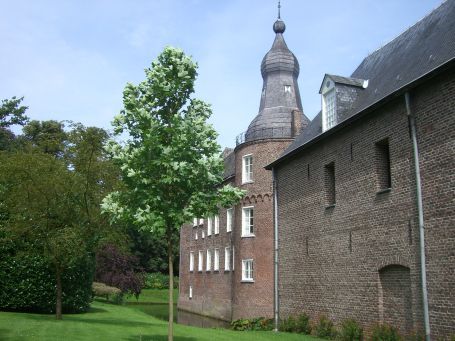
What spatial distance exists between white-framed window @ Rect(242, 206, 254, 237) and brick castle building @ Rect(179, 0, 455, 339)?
4.04 meters

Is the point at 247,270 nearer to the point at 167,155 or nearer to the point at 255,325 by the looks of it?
the point at 255,325

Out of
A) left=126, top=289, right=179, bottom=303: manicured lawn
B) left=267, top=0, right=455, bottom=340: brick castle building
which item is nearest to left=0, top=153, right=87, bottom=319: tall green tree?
left=267, top=0, right=455, bottom=340: brick castle building

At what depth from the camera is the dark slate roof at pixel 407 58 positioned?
552 inches

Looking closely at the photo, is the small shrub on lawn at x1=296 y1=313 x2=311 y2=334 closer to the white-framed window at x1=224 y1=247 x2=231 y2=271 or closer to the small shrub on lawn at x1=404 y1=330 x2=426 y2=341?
the small shrub on lawn at x1=404 y1=330 x2=426 y2=341

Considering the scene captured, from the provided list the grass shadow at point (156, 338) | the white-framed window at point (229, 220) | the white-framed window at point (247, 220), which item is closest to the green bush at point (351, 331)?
the grass shadow at point (156, 338)

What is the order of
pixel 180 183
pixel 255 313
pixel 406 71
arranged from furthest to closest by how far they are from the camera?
pixel 255 313 → pixel 406 71 → pixel 180 183

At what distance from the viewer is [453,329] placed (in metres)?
11.5

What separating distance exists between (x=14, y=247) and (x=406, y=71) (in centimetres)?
1691

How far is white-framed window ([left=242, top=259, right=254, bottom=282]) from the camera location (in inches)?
1097

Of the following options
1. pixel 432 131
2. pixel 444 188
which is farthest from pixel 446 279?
pixel 432 131

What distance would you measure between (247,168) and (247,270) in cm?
554

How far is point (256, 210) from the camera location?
93.0ft

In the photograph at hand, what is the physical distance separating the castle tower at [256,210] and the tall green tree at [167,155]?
13.5 m

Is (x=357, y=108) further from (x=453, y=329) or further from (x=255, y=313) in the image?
(x=255, y=313)
